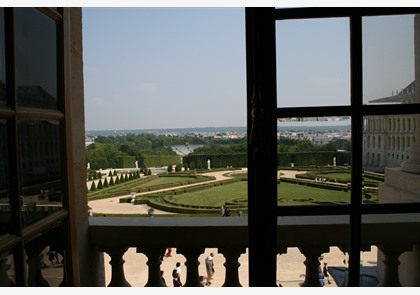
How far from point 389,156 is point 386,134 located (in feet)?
0.78

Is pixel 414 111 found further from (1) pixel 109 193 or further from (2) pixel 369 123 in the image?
(1) pixel 109 193

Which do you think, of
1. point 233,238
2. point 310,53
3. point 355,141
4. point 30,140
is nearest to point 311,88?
point 310,53

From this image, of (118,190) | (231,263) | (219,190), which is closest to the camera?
(231,263)

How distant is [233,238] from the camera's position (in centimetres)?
227

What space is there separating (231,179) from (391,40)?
47820 mm

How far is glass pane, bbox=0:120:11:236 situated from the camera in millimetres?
1304

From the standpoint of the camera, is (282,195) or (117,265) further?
(117,265)

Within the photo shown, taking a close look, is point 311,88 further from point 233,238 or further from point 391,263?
point 391,263

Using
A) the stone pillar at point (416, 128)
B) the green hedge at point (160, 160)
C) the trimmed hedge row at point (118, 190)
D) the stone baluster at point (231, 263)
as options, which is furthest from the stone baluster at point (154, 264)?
the green hedge at point (160, 160)

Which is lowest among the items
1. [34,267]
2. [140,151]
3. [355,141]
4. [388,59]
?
[140,151]

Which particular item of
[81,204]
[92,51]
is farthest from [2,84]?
[92,51]

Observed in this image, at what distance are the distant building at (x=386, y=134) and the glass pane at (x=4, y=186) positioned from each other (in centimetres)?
137

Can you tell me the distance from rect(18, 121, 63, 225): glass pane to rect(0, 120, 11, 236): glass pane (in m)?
0.07

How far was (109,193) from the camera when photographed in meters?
41.7
